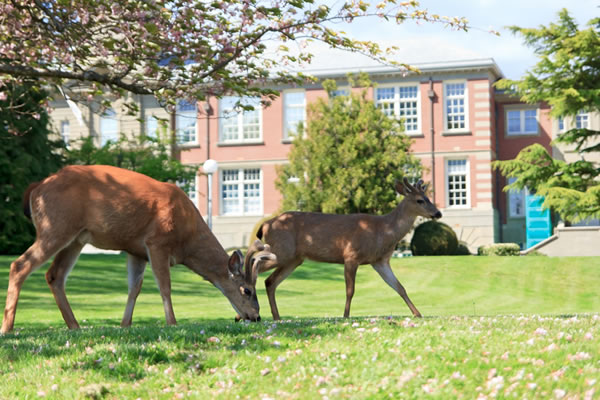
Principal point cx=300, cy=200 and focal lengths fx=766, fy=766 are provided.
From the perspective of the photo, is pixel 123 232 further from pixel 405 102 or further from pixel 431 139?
pixel 405 102

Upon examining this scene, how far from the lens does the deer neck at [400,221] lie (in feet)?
38.3

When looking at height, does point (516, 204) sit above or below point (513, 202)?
below

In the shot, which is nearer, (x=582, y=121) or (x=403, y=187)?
(x=403, y=187)

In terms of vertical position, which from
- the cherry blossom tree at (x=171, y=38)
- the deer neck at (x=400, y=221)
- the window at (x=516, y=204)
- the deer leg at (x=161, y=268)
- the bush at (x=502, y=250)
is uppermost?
the cherry blossom tree at (x=171, y=38)

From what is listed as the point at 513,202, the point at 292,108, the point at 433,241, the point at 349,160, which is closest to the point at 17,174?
the point at 349,160

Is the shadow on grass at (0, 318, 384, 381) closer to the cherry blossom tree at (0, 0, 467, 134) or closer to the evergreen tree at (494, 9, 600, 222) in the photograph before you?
the cherry blossom tree at (0, 0, 467, 134)

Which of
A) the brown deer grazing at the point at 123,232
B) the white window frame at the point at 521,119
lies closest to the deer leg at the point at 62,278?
the brown deer grazing at the point at 123,232

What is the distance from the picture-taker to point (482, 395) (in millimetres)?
5559

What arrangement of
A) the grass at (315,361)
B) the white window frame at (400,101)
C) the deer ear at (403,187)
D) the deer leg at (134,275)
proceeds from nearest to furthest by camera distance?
the grass at (315,361) → the deer leg at (134,275) → the deer ear at (403,187) → the white window frame at (400,101)

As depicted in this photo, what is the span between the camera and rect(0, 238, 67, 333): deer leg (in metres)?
8.59

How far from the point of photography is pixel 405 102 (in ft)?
144

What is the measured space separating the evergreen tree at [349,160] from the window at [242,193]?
32.4 feet

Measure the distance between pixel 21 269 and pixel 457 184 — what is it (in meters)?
36.0

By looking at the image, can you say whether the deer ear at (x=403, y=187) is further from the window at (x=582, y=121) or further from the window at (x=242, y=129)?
the window at (x=582, y=121)
